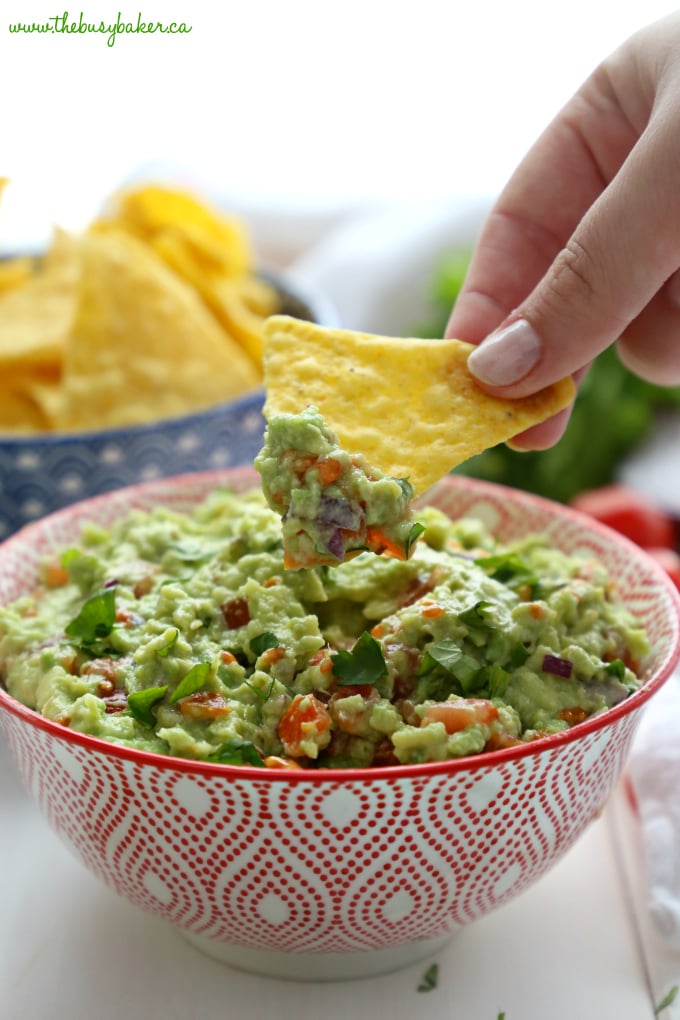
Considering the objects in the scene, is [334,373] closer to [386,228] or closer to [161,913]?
[161,913]

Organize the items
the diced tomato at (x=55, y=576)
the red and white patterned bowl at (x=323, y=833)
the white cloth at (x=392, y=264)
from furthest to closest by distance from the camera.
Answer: the white cloth at (x=392, y=264) → the diced tomato at (x=55, y=576) → the red and white patterned bowl at (x=323, y=833)

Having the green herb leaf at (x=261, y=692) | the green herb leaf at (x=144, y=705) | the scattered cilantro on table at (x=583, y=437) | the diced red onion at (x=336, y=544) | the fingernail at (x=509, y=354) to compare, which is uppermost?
the fingernail at (x=509, y=354)

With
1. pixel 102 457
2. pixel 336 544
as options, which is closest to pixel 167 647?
pixel 336 544

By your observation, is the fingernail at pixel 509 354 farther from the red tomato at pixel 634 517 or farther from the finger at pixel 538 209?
the red tomato at pixel 634 517

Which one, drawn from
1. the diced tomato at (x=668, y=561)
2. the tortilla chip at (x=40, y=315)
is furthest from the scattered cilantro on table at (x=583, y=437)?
the tortilla chip at (x=40, y=315)

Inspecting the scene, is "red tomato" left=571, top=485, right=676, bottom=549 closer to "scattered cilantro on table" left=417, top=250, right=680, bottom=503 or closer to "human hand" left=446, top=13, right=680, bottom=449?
"scattered cilantro on table" left=417, top=250, right=680, bottom=503

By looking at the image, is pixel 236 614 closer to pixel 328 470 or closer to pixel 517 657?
pixel 328 470

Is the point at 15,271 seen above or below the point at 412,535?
below
